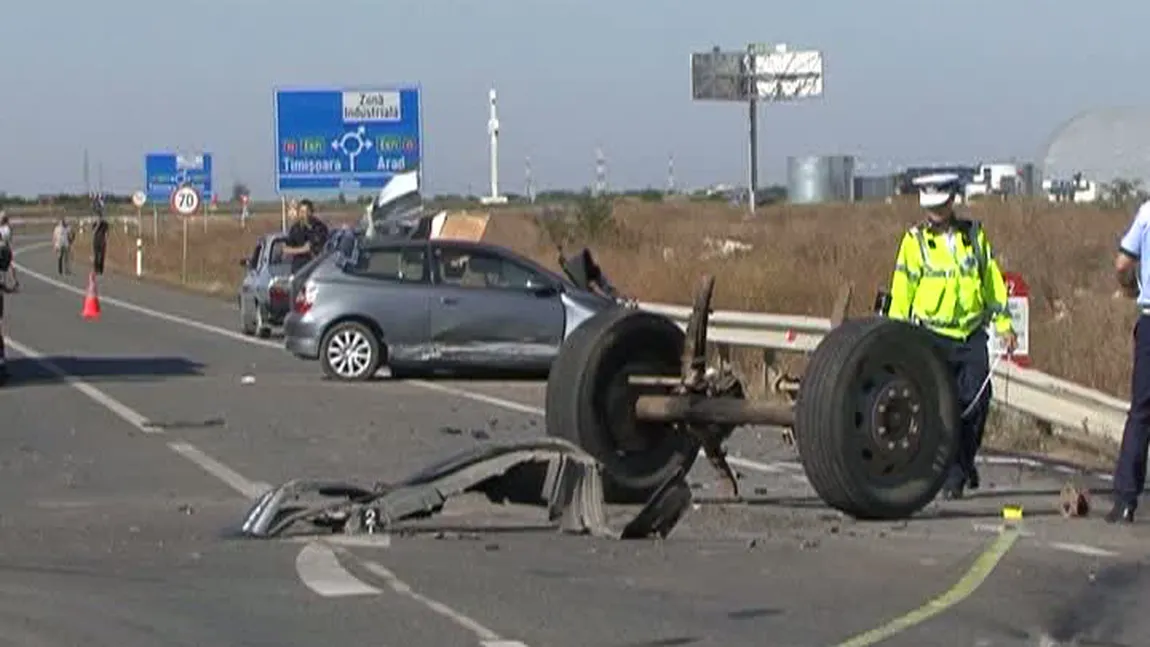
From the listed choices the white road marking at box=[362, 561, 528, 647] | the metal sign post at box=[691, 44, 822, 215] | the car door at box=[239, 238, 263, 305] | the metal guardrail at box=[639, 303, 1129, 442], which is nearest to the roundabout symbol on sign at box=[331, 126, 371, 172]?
the car door at box=[239, 238, 263, 305]

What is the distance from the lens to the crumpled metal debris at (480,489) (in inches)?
443

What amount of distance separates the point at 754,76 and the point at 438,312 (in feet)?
253

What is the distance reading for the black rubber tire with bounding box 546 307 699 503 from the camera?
1212 cm

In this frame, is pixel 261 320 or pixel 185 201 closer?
pixel 261 320

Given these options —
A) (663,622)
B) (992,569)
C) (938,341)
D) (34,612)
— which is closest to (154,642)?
(34,612)

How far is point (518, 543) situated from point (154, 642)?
289 centimetres

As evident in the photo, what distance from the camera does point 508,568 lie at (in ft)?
34.1

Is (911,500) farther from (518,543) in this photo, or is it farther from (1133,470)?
(518,543)

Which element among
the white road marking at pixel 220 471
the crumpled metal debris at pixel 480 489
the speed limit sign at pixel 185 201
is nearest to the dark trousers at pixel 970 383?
the crumpled metal debris at pixel 480 489

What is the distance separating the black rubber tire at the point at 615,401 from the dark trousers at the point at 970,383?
155cm

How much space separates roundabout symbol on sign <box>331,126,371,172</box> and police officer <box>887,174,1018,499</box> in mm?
28614

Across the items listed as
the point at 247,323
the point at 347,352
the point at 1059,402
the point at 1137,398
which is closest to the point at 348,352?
the point at 347,352

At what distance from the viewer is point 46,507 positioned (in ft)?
42.9

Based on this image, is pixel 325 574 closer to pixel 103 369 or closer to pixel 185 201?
pixel 103 369
